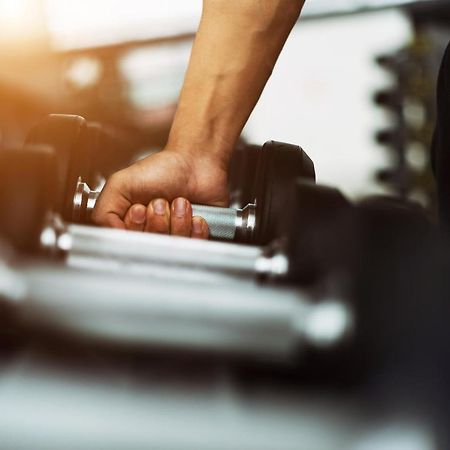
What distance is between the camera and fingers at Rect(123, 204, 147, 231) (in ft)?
2.49

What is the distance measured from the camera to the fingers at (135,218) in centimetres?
76

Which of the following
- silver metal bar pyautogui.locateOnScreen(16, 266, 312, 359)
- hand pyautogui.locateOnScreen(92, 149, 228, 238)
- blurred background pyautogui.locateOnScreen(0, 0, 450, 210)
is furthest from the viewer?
blurred background pyautogui.locateOnScreen(0, 0, 450, 210)

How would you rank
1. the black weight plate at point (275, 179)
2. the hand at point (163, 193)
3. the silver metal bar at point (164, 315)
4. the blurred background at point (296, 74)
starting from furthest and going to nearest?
the blurred background at point (296, 74)
the hand at point (163, 193)
the black weight plate at point (275, 179)
the silver metal bar at point (164, 315)

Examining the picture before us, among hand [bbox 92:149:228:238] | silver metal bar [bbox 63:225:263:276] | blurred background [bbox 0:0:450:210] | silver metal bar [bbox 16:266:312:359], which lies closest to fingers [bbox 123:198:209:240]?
hand [bbox 92:149:228:238]

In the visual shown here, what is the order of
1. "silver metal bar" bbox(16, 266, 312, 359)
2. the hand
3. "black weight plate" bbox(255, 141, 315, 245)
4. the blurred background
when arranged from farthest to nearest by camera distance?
1. the blurred background
2. the hand
3. "black weight plate" bbox(255, 141, 315, 245)
4. "silver metal bar" bbox(16, 266, 312, 359)

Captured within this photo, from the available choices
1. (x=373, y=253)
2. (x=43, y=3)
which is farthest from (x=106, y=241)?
(x=43, y=3)

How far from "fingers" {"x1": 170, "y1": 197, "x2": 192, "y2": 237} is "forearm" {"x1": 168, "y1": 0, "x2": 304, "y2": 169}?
0.25 ft

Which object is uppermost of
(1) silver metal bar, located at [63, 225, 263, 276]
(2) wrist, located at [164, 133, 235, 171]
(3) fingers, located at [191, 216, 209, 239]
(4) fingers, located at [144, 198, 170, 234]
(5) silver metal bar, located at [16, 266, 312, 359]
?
(2) wrist, located at [164, 133, 235, 171]

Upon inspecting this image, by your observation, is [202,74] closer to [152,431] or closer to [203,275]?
[203,275]

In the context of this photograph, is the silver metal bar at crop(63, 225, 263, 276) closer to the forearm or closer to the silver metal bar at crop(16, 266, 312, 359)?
the silver metal bar at crop(16, 266, 312, 359)

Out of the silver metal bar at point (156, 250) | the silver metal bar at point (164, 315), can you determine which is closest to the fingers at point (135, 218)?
the silver metal bar at point (156, 250)

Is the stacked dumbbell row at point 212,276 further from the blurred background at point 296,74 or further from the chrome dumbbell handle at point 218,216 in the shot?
the blurred background at point 296,74

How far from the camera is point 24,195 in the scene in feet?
1.48

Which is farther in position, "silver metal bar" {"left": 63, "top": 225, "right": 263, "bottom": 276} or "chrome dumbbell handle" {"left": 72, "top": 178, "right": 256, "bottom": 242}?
"chrome dumbbell handle" {"left": 72, "top": 178, "right": 256, "bottom": 242}
